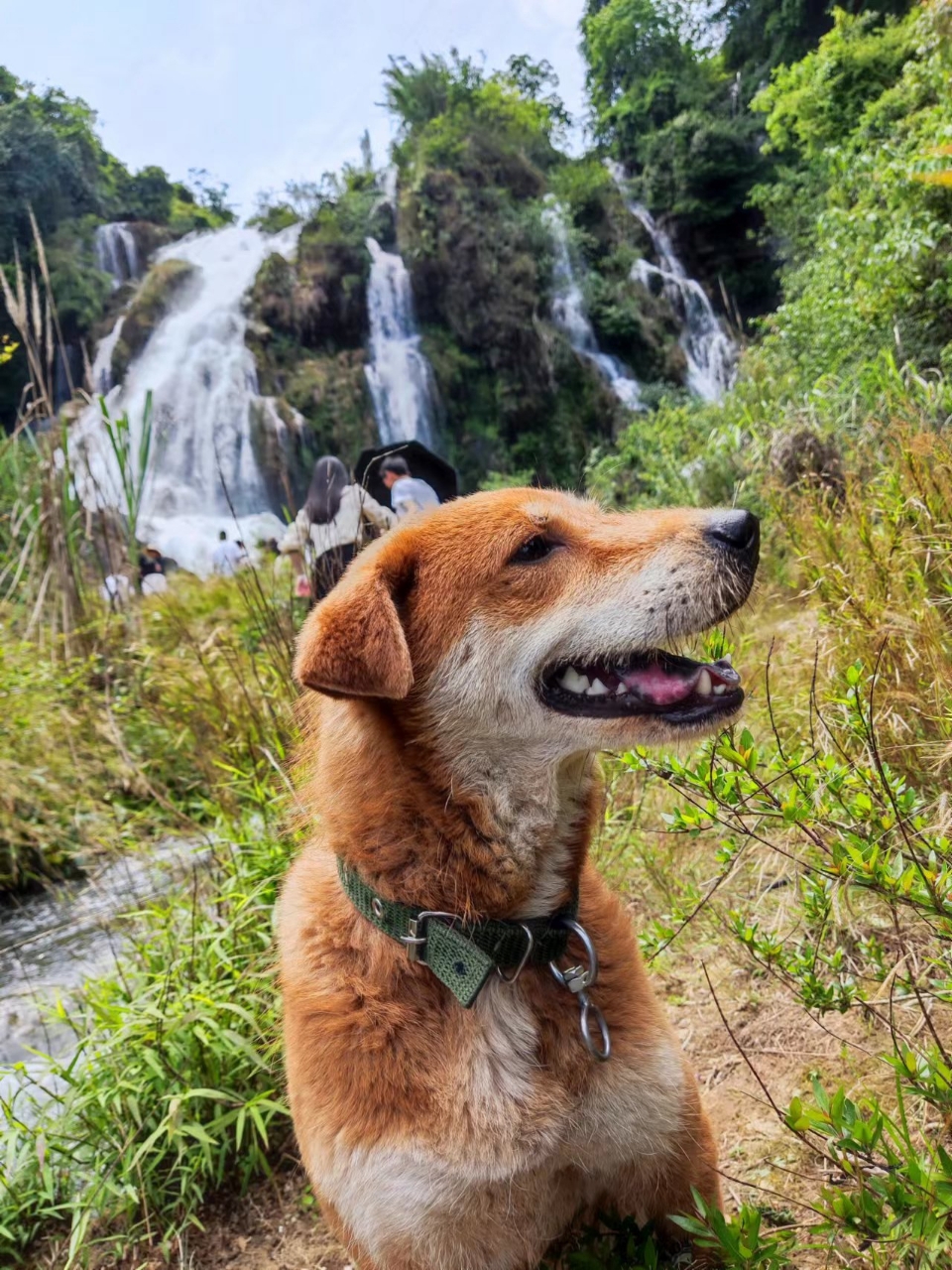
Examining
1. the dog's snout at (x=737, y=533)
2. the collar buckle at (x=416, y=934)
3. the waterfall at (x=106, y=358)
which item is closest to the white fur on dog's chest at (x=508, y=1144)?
the collar buckle at (x=416, y=934)

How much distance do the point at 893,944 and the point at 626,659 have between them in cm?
139

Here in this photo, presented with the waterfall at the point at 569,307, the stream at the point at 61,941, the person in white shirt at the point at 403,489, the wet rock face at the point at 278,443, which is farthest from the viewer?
the waterfall at the point at 569,307

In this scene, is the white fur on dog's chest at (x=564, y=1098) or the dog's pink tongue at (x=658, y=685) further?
the dog's pink tongue at (x=658, y=685)

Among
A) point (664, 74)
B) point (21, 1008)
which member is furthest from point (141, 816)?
point (664, 74)

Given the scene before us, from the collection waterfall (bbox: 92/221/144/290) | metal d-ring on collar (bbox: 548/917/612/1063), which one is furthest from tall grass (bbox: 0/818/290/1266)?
waterfall (bbox: 92/221/144/290)

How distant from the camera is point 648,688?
1710 mm

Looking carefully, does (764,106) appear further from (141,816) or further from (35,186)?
(141,816)

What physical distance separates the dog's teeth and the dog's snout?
0.38m

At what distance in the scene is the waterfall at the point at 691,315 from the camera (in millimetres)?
18484

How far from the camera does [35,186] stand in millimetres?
15195

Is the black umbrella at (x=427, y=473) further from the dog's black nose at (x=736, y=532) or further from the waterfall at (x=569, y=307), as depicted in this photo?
the waterfall at (x=569, y=307)

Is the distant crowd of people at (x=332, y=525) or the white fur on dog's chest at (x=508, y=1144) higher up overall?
the distant crowd of people at (x=332, y=525)

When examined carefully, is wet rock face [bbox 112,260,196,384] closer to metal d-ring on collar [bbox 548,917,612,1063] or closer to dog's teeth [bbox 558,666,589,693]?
dog's teeth [bbox 558,666,589,693]

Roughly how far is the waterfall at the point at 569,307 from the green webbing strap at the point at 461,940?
61.2 feet
